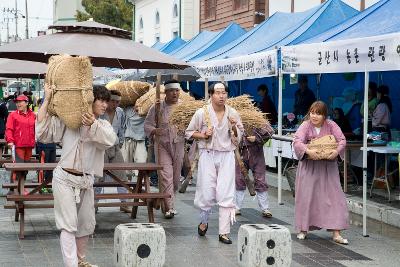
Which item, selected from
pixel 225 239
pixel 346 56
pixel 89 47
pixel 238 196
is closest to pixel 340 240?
pixel 225 239

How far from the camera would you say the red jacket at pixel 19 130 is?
45.1 ft

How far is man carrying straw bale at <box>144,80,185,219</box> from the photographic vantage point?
36.0 feet

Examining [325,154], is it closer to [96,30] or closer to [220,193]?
[220,193]

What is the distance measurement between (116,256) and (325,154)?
2.97m

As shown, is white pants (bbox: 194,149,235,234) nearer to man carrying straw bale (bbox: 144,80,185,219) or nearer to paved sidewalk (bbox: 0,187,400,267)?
paved sidewalk (bbox: 0,187,400,267)

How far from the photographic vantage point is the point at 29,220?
1076 cm

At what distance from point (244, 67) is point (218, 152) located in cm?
460

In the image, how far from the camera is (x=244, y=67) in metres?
13.6

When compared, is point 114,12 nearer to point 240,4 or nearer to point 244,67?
point 240,4

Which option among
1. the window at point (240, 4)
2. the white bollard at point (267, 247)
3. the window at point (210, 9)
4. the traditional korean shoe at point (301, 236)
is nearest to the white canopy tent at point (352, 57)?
the traditional korean shoe at point (301, 236)

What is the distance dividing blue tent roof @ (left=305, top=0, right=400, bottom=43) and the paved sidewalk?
103 inches

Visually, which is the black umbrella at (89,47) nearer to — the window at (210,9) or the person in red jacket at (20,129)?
the person in red jacket at (20,129)

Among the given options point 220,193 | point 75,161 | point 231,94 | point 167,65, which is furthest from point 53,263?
point 231,94

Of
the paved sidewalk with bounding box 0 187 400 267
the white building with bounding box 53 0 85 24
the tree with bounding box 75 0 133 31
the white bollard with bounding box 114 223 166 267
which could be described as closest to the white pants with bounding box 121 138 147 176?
the paved sidewalk with bounding box 0 187 400 267
